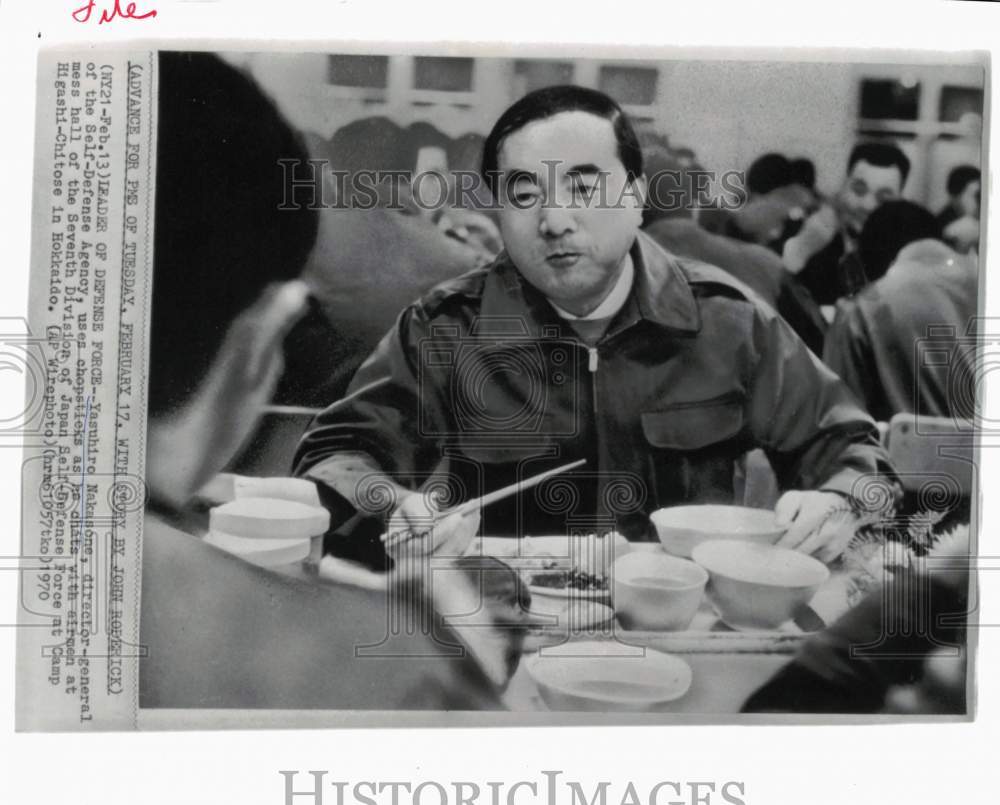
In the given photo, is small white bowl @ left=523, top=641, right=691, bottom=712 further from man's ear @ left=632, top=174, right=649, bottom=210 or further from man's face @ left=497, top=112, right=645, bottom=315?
man's ear @ left=632, top=174, right=649, bottom=210

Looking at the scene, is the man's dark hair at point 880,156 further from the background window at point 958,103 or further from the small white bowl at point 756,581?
→ the small white bowl at point 756,581

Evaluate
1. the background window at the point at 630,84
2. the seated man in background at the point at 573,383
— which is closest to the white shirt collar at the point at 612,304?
the seated man in background at the point at 573,383

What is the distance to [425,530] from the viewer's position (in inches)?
42.7

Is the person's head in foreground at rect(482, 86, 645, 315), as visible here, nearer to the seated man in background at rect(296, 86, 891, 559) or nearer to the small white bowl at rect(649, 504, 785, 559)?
the seated man in background at rect(296, 86, 891, 559)

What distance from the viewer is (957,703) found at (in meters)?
1.11

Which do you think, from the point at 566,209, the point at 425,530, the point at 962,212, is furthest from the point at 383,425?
the point at 962,212

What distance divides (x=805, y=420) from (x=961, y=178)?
385 mm

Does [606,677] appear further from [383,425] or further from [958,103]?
[958,103]

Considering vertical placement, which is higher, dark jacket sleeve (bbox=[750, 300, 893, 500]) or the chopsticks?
dark jacket sleeve (bbox=[750, 300, 893, 500])

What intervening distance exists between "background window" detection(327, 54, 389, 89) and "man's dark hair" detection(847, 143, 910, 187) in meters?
0.62

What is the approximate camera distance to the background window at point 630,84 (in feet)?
3.63

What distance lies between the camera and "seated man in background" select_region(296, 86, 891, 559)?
108 centimetres

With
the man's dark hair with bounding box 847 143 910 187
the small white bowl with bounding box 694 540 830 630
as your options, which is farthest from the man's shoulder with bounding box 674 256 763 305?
the small white bowl with bounding box 694 540 830 630

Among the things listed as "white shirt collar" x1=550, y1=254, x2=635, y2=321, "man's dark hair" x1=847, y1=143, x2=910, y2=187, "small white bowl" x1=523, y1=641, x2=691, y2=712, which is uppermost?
"man's dark hair" x1=847, y1=143, x2=910, y2=187
